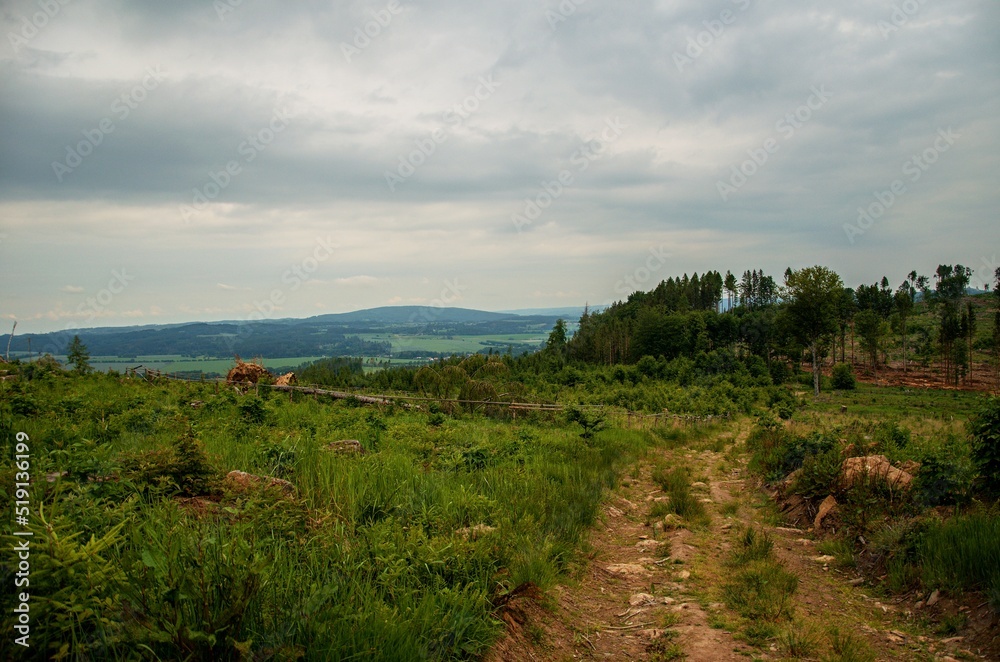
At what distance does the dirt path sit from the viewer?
13.7 feet

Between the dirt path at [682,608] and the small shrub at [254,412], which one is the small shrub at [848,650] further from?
the small shrub at [254,412]

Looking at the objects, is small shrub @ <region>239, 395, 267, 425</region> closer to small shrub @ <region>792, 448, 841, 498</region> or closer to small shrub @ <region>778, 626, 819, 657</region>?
small shrub @ <region>778, 626, 819, 657</region>

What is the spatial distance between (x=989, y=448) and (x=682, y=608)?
13.6 ft

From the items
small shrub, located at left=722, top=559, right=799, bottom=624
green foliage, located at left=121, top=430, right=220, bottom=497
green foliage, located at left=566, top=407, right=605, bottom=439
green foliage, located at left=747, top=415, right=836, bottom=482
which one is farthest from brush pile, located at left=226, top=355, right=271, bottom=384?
small shrub, located at left=722, top=559, right=799, bottom=624

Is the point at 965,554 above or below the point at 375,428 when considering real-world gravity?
below

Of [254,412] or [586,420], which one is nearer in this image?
[254,412]

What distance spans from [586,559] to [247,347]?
368 feet

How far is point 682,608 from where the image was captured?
4.98 metres

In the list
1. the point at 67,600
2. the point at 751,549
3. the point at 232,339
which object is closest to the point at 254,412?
the point at 67,600

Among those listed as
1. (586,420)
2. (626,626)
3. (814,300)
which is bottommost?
(626,626)

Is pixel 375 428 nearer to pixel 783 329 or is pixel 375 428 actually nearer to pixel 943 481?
pixel 943 481

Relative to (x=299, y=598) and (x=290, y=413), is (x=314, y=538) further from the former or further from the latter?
(x=290, y=413)

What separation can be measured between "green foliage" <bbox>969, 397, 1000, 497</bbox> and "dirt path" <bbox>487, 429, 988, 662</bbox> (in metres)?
1.87

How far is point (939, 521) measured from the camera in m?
5.57
